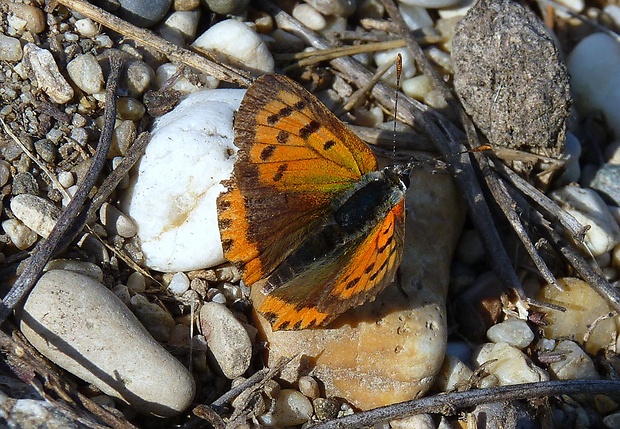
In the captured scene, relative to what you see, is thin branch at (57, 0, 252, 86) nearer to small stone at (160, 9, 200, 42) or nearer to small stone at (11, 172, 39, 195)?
small stone at (160, 9, 200, 42)

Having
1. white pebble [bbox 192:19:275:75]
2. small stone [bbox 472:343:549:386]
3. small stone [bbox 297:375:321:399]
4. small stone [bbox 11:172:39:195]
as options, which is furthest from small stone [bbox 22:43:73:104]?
small stone [bbox 472:343:549:386]

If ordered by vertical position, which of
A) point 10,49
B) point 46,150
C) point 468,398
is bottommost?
point 468,398

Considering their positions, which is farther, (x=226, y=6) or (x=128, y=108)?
(x=226, y=6)

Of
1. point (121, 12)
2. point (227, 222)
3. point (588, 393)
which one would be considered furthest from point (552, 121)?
point (121, 12)

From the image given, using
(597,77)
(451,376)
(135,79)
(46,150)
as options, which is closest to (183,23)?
(135,79)

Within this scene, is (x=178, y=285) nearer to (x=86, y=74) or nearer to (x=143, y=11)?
(x=86, y=74)

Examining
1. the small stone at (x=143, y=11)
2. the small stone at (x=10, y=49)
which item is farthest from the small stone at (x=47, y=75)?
the small stone at (x=143, y=11)

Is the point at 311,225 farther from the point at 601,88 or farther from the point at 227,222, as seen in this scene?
the point at 601,88
